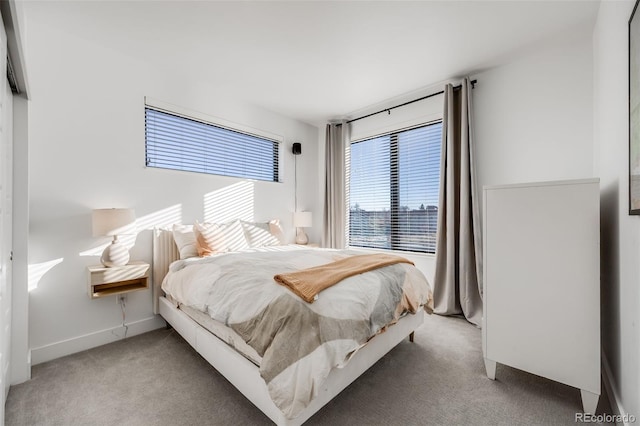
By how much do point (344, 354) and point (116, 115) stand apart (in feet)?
9.41

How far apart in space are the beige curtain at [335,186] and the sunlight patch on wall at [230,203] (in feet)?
4.21

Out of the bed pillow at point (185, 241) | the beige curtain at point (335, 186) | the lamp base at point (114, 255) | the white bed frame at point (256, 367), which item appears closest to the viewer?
the white bed frame at point (256, 367)

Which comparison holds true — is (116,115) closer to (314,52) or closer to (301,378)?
(314,52)

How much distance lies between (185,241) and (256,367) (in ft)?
5.57

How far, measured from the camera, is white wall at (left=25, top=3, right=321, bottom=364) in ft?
7.00

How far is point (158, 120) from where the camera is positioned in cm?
289

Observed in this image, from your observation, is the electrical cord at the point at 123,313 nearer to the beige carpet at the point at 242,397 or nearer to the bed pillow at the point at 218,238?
the beige carpet at the point at 242,397

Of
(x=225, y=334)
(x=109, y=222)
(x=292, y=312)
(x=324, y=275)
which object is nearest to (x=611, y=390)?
(x=324, y=275)

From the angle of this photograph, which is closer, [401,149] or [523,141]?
[523,141]

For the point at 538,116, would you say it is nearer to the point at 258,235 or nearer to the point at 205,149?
the point at 258,235

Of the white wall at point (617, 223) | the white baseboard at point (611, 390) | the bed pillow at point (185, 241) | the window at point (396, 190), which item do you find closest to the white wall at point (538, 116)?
the white wall at point (617, 223)

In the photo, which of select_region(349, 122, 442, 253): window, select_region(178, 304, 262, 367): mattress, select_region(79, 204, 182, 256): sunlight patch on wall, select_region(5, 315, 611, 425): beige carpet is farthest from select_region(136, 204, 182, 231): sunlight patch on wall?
select_region(349, 122, 442, 253): window

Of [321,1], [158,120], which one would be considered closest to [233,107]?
[158,120]

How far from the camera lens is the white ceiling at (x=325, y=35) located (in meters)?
2.01
